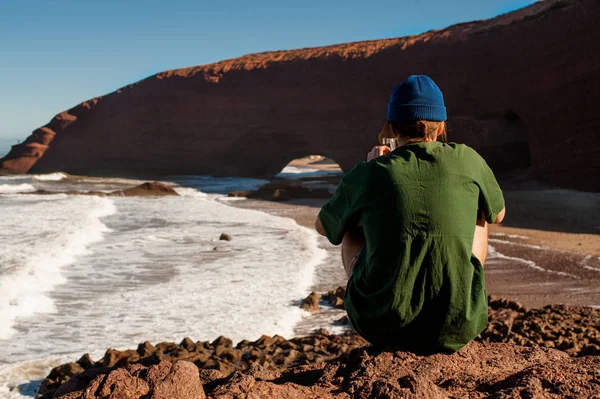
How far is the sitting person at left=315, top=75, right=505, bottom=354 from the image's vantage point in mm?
1858

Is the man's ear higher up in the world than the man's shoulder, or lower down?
higher up

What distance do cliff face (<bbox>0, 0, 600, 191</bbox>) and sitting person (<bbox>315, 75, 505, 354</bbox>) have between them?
19159 millimetres

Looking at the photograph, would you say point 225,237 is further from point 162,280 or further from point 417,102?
point 417,102

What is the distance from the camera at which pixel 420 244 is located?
6.08 ft

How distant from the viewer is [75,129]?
132 feet

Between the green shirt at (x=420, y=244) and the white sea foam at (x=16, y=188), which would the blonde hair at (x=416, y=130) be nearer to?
the green shirt at (x=420, y=244)

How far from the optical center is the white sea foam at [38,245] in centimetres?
746

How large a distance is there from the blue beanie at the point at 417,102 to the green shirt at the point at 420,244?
0.13 metres

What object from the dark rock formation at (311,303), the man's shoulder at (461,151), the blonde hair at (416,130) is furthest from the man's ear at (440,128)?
the dark rock formation at (311,303)

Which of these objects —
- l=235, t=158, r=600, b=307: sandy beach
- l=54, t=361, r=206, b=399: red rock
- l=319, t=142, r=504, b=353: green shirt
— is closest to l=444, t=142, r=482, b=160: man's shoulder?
l=319, t=142, r=504, b=353: green shirt

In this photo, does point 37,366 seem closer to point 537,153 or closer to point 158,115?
point 537,153

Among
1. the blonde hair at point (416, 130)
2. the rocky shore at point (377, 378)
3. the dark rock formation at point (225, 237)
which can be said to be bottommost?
the dark rock formation at point (225, 237)

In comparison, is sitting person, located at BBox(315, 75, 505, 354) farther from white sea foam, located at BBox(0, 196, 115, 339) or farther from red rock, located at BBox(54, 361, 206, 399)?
white sea foam, located at BBox(0, 196, 115, 339)

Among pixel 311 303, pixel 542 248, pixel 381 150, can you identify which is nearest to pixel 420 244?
pixel 381 150
